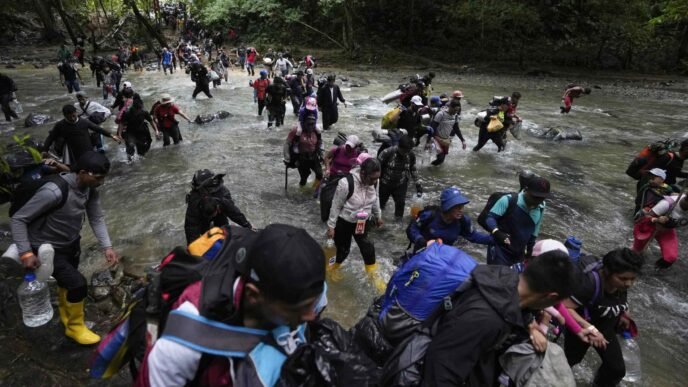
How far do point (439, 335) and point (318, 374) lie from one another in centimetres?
84

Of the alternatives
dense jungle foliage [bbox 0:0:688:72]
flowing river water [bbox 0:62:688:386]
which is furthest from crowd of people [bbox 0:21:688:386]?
dense jungle foliage [bbox 0:0:688:72]

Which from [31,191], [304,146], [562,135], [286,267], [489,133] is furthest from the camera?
[562,135]

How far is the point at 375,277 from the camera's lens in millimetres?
5695

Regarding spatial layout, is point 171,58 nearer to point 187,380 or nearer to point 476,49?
point 476,49

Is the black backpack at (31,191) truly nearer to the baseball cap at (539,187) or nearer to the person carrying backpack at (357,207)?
the person carrying backpack at (357,207)

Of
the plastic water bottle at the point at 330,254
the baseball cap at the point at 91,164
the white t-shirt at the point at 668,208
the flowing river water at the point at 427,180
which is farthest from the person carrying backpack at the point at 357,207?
the white t-shirt at the point at 668,208

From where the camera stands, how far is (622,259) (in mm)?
3014

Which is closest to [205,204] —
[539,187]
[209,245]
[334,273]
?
[334,273]

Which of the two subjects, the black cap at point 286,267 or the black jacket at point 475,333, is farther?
the black jacket at point 475,333

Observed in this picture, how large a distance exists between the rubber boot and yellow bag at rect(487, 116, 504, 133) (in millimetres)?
6421

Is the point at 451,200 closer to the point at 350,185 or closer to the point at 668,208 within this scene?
the point at 350,185

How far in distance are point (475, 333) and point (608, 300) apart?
6.29 ft

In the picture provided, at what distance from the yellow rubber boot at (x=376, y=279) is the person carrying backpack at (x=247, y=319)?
4086 millimetres

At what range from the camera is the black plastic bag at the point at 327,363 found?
153 centimetres
